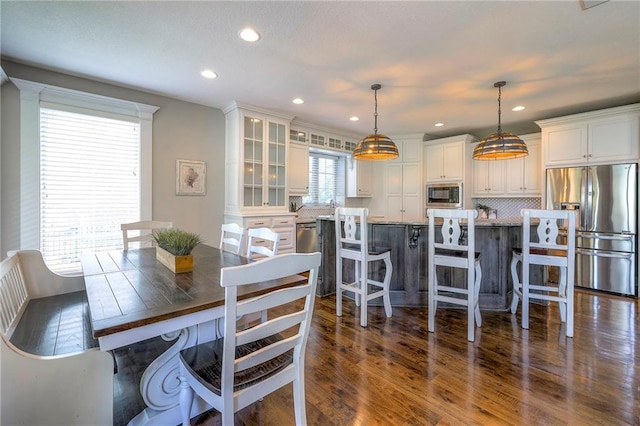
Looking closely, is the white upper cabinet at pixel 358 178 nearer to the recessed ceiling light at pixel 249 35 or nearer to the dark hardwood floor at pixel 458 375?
the dark hardwood floor at pixel 458 375

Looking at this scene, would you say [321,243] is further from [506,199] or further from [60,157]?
[506,199]

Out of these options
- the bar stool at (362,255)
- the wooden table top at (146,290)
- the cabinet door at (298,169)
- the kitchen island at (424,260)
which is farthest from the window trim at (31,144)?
the kitchen island at (424,260)

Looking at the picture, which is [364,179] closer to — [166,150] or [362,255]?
[362,255]

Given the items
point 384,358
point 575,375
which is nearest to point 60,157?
point 384,358

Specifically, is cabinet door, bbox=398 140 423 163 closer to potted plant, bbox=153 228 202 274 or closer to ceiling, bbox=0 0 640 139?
ceiling, bbox=0 0 640 139

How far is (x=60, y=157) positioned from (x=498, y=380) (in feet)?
14.5

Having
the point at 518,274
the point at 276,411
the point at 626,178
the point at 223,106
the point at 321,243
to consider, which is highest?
the point at 223,106

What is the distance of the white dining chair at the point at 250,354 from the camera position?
3.42ft

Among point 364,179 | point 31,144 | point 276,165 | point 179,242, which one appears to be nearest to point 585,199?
point 364,179

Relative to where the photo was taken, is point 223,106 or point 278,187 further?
point 278,187

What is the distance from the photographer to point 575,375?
6.32 feet

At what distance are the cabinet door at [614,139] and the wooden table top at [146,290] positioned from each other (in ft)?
15.2

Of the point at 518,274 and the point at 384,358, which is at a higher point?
the point at 518,274

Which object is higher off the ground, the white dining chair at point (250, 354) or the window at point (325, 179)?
the window at point (325, 179)
